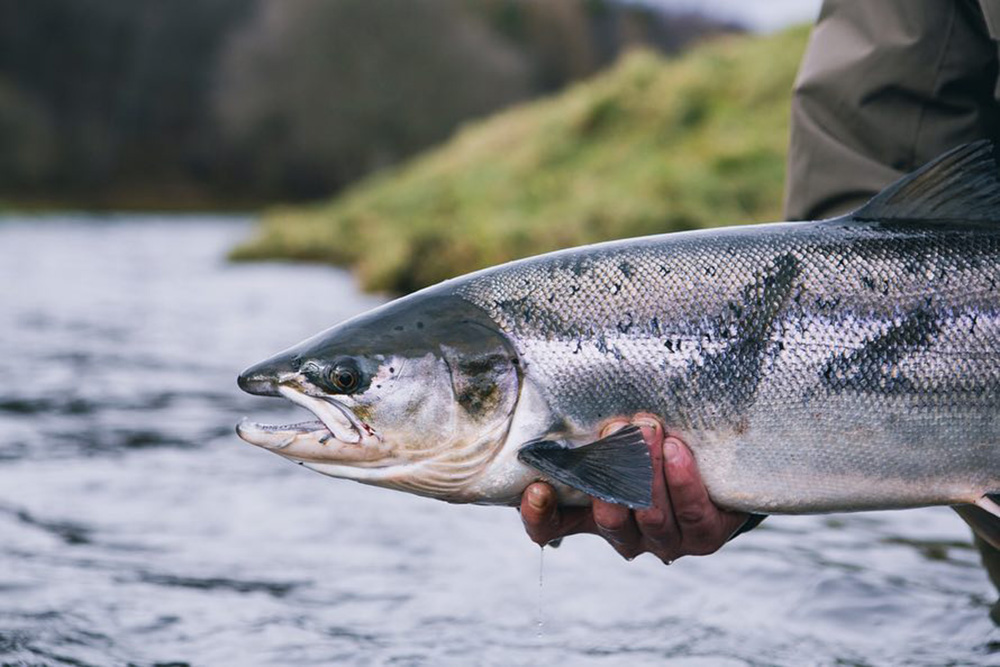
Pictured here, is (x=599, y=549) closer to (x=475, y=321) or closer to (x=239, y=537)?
(x=239, y=537)

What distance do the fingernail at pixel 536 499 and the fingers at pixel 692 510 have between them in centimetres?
27

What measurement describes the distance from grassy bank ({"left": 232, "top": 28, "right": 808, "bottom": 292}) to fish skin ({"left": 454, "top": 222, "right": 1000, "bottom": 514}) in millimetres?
7894

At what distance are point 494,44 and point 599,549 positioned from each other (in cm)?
6145

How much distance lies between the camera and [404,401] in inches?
107

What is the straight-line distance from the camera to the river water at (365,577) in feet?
12.4

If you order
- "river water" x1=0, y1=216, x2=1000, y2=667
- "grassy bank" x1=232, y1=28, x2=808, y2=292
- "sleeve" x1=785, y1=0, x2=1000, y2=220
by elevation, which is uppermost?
"grassy bank" x1=232, y1=28, x2=808, y2=292

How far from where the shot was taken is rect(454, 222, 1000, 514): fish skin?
105 inches

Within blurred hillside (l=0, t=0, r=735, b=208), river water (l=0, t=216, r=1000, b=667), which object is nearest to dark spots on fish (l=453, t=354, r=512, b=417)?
river water (l=0, t=216, r=1000, b=667)

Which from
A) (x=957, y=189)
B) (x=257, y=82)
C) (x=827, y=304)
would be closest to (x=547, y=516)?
(x=827, y=304)

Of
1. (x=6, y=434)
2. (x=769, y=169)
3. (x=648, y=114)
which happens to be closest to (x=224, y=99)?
(x=648, y=114)

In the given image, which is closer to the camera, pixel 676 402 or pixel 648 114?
pixel 676 402

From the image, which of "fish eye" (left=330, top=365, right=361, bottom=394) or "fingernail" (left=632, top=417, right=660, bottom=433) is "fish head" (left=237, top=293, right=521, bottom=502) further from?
"fingernail" (left=632, top=417, right=660, bottom=433)

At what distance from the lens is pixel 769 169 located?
487 inches

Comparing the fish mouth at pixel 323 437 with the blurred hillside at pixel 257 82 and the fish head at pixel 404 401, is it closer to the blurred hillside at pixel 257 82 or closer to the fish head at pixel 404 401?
the fish head at pixel 404 401
